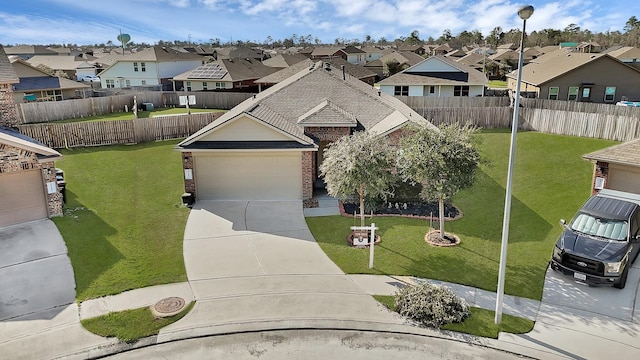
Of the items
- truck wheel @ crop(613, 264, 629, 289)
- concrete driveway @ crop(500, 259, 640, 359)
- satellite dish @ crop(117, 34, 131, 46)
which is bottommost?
concrete driveway @ crop(500, 259, 640, 359)

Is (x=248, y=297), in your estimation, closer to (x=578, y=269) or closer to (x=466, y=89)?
(x=578, y=269)

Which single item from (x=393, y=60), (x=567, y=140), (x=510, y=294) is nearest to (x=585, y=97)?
(x=567, y=140)

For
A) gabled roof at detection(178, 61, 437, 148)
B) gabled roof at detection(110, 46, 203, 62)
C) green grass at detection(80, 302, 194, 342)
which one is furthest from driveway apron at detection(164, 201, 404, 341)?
gabled roof at detection(110, 46, 203, 62)

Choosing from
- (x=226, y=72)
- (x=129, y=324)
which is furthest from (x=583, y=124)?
(x=226, y=72)

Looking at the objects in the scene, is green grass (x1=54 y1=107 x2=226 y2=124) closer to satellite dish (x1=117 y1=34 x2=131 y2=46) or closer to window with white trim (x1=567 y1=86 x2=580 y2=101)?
window with white trim (x1=567 y1=86 x2=580 y2=101)

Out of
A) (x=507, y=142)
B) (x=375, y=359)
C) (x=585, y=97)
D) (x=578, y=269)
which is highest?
(x=585, y=97)
